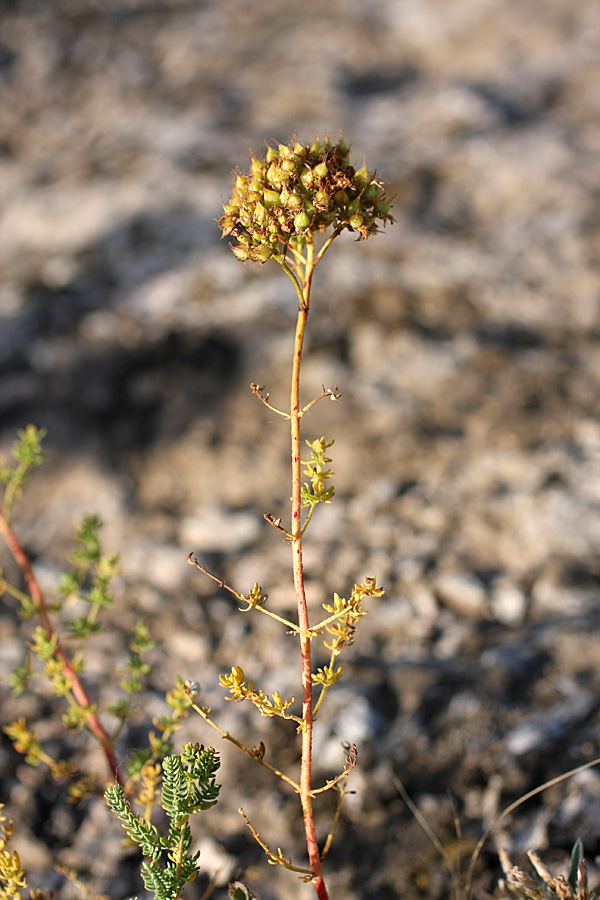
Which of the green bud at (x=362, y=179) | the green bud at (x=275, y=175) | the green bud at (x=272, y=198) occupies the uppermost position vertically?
the green bud at (x=275, y=175)

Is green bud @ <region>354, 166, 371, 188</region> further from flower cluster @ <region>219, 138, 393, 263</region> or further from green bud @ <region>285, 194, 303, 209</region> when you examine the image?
green bud @ <region>285, 194, 303, 209</region>

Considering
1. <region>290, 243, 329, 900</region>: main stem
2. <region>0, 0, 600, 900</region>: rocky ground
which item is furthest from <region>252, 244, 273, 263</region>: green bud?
<region>0, 0, 600, 900</region>: rocky ground

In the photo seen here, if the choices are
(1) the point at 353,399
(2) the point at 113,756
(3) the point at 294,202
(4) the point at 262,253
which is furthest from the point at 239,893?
(1) the point at 353,399

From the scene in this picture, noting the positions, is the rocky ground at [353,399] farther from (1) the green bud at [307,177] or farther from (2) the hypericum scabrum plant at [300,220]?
(1) the green bud at [307,177]

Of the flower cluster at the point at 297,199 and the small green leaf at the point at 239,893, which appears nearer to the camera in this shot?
the flower cluster at the point at 297,199

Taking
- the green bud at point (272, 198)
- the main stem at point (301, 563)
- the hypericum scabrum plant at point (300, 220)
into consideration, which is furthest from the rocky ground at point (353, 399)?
the green bud at point (272, 198)

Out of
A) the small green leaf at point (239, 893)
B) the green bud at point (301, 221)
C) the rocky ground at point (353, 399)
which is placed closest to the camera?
the green bud at point (301, 221)
